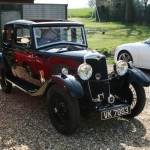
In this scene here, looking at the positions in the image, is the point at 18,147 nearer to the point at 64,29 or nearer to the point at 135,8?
the point at 64,29

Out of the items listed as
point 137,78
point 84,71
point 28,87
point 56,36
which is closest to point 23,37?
point 56,36

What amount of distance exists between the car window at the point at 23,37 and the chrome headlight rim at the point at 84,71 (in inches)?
68.4

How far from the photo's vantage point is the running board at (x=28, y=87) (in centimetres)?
589

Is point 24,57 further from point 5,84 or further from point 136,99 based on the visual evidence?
point 136,99

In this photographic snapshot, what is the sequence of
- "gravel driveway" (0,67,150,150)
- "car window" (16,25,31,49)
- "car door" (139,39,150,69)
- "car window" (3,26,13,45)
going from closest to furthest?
"gravel driveway" (0,67,150,150) → "car window" (16,25,31,49) → "car window" (3,26,13,45) → "car door" (139,39,150,69)

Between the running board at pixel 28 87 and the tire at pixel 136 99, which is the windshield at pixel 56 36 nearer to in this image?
the running board at pixel 28 87

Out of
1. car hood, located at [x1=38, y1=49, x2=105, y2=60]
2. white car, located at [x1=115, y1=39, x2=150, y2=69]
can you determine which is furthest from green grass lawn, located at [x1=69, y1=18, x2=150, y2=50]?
car hood, located at [x1=38, y1=49, x2=105, y2=60]

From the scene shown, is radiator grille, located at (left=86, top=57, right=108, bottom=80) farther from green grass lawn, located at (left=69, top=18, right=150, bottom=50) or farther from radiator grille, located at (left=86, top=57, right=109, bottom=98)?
green grass lawn, located at (left=69, top=18, right=150, bottom=50)

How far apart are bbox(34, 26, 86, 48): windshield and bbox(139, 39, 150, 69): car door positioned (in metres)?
3.70

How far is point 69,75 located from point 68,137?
98 cm

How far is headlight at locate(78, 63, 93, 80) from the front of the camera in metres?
5.23

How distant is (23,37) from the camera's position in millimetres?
6938

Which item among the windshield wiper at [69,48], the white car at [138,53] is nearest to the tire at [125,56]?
the white car at [138,53]

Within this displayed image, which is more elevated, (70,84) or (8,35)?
(8,35)
